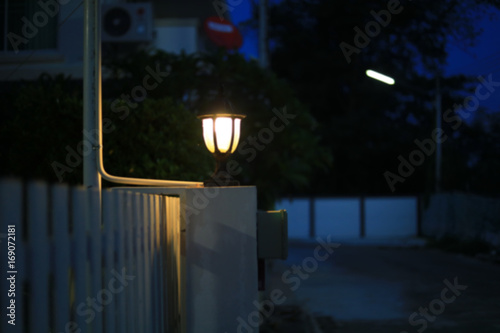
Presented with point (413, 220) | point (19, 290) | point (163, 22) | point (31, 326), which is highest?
point (163, 22)

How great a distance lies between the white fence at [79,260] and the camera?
2.10m

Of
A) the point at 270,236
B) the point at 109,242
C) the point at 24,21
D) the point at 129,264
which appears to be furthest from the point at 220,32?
the point at 109,242

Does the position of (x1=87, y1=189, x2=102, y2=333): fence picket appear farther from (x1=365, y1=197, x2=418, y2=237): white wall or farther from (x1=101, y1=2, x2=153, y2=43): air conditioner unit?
(x1=365, y1=197, x2=418, y2=237): white wall

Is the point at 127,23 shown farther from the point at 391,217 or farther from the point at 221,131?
the point at 391,217

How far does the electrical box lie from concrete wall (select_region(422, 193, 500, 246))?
14634 mm

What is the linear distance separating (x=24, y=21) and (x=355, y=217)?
61.2ft

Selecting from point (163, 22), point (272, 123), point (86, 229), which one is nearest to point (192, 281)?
point (86, 229)

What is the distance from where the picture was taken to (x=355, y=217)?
27422 mm

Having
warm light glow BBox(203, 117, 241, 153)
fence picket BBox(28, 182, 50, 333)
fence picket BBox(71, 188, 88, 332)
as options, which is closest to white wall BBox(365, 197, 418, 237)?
warm light glow BBox(203, 117, 241, 153)

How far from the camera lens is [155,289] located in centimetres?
427

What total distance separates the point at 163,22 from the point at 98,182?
16179 millimetres

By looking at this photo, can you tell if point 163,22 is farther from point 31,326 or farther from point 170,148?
point 31,326

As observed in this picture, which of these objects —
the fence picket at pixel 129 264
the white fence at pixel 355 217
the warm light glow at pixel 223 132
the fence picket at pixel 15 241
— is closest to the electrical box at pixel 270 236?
the warm light glow at pixel 223 132

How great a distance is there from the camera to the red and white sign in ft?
64.5
